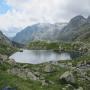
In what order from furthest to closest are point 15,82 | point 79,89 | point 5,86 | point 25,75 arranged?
1. point 25,75
2. point 79,89
3. point 15,82
4. point 5,86

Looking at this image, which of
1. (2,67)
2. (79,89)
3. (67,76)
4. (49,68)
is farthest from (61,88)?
(49,68)

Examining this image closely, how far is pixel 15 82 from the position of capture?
42.4m

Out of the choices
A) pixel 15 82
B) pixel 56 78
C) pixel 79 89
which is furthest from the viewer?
pixel 56 78

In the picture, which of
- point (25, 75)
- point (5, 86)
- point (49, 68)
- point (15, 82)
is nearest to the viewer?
point (5, 86)

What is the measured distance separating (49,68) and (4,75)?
26.2 metres

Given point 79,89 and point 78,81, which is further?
point 78,81

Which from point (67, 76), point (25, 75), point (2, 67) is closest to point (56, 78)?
point (67, 76)

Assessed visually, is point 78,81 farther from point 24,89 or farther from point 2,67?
point 24,89

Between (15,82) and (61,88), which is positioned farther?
(61,88)

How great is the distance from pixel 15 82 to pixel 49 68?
93.1 ft

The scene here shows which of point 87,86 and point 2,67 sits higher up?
point 2,67

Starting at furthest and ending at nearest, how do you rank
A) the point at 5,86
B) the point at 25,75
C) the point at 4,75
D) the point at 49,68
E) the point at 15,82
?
1. the point at 49,68
2. the point at 25,75
3. the point at 4,75
4. the point at 15,82
5. the point at 5,86

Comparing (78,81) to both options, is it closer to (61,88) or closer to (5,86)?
(61,88)

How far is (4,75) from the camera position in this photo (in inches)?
1786
